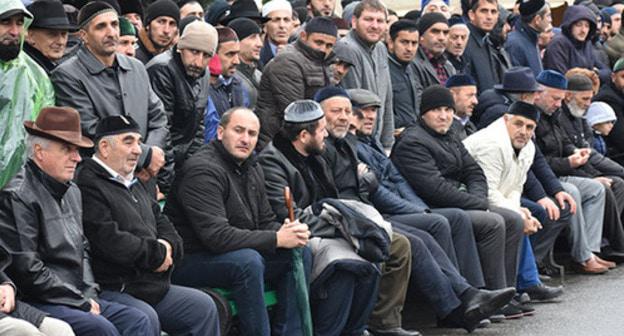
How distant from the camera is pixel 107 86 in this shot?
10.2 meters

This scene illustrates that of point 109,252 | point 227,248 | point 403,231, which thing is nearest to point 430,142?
Result: point 403,231

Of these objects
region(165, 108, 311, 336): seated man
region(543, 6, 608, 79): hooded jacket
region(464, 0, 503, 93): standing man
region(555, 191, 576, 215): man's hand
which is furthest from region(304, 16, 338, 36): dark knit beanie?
region(543, 6, 608, 79): hooded jacket

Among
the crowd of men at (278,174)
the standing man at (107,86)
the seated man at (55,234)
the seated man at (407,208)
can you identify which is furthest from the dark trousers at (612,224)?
the seated man at (55,234)

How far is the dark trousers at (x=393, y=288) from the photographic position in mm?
11320

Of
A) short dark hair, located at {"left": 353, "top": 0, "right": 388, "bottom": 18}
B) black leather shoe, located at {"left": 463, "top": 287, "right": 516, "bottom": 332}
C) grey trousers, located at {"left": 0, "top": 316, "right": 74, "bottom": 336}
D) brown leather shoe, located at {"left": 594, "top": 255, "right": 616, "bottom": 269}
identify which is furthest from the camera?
brown leather shoe, located at {"left": 594, "top": 255, "right": 616, "bottom": 269}

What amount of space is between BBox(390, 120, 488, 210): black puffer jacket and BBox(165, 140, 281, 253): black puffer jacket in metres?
2.21

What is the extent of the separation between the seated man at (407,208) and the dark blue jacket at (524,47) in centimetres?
476

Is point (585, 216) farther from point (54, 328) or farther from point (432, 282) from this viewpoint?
point (54, 328)

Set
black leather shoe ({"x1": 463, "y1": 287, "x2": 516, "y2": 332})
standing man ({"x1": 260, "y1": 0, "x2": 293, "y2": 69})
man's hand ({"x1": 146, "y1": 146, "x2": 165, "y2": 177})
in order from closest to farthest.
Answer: man's hand ({"x1": 146, "y1": 146, "x2": 165, "y2": 177}), black leather shoe ({"x1": 463, "y1": 287, "x2": 516, "y2": 332}), standing man ({"x1": 260, "y1": 0, "x2": 293, "y2": 69})

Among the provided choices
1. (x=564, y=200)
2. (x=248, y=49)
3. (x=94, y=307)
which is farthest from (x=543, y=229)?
(x=94, y=307)

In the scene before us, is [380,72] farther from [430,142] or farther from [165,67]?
[165,67]

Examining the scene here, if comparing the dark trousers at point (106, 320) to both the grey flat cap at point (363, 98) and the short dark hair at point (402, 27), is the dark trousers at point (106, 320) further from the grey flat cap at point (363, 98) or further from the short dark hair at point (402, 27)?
the short dark hair at point (402, 27)

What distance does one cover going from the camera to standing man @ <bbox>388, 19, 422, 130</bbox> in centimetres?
1403

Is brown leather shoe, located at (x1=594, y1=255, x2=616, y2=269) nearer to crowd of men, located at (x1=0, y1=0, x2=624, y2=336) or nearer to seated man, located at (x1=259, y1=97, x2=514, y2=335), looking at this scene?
crowd of men, located at (x1=0, y1=0, x2=624, y2=336)
